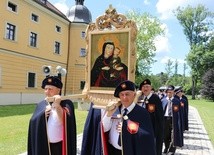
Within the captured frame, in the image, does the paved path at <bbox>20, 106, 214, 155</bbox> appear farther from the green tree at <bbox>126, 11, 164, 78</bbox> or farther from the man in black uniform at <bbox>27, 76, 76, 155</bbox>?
the green tree at <bbox>126, 11, 164, 78</bbox>

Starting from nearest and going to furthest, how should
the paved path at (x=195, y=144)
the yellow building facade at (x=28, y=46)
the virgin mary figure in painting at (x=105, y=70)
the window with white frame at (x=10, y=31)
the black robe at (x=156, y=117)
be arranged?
1. the virgin mary figure in painting at (x=105, y=70)
2. the black robe at (x=156, y=117)
3. the paved path at (x=195, y=144)
4. the yellow building facade at (x=28, y=46)
5. the window with white frame at (x=10, y=31)

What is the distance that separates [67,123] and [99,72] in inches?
37.6

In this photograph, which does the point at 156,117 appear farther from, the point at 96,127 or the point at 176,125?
the point at 176,125

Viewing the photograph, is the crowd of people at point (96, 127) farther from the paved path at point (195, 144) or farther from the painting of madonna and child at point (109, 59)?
the paved path at point (195, 144)

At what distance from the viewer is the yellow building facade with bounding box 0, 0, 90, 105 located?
2838cm

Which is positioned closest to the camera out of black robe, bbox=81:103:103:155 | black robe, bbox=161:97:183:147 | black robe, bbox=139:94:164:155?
black robe, bbox=81:103:103:155

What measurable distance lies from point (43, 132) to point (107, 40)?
1752mm

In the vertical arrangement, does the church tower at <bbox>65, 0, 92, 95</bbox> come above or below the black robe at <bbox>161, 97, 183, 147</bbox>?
above

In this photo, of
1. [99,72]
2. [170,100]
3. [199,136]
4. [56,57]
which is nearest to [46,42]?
[56,57]

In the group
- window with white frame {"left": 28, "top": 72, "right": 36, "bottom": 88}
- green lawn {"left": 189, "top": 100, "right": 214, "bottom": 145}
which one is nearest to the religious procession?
green lawn {"left": 189, "top": 100, "right": 214, "bottom": 145}

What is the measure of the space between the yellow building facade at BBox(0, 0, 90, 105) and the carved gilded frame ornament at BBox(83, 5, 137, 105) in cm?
2321

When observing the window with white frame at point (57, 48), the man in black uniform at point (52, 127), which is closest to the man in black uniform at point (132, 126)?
the man in black uniform at point (52, 127)

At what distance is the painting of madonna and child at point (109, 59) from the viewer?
540cm

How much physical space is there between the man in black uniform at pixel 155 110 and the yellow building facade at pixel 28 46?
2143cm
